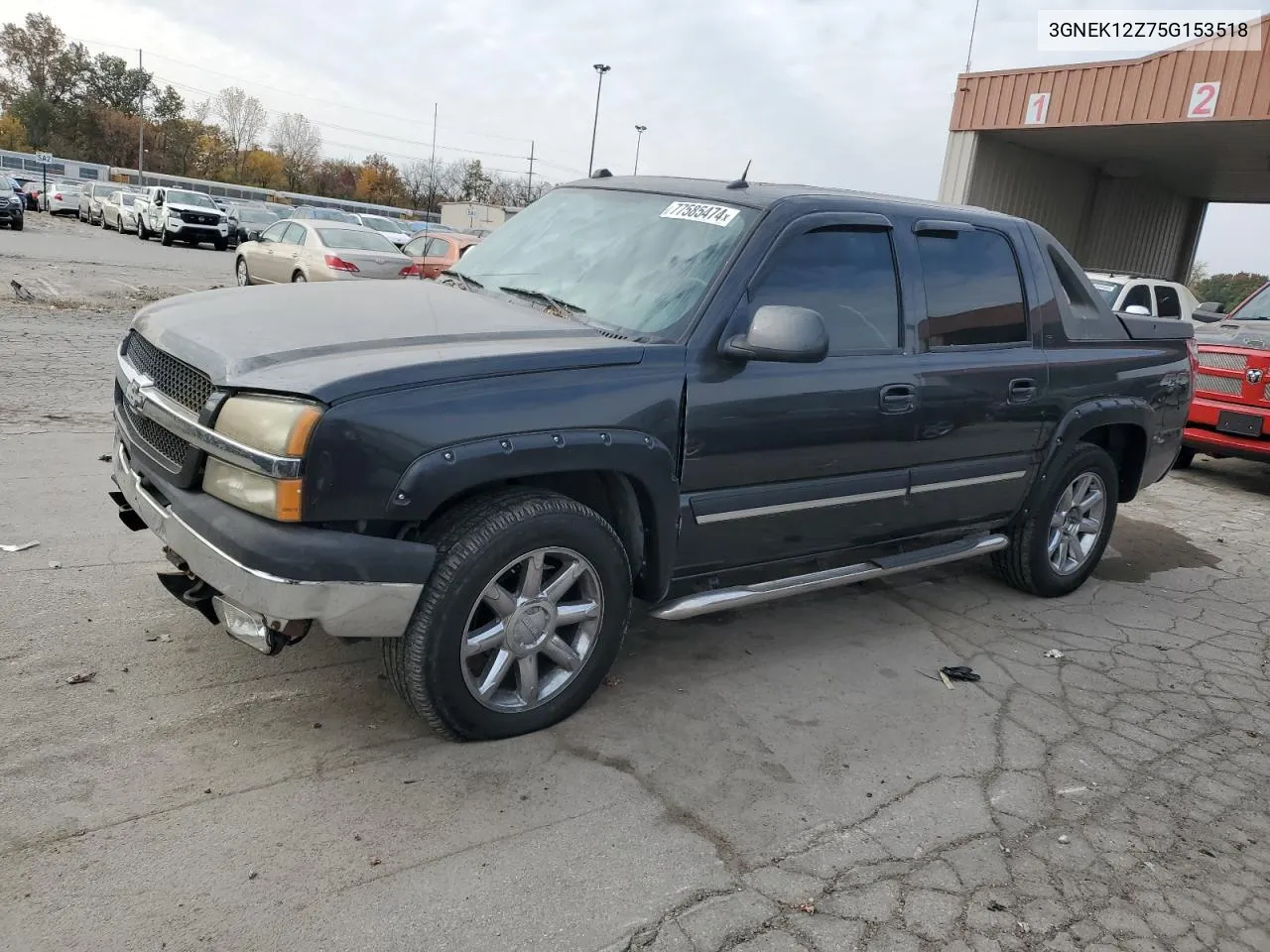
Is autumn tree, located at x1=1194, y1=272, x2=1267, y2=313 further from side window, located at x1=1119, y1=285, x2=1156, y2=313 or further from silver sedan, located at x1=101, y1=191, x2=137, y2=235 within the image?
silver sedan, located at x1=101, y1=191, x2=137, y2=235

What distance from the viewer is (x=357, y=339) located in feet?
10.1

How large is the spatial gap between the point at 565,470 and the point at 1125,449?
12.9 ft

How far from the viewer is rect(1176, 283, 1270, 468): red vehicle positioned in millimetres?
8117

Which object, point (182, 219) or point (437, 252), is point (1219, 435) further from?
point (182, 219)

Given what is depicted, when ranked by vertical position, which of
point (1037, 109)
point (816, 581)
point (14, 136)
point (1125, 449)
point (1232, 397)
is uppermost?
point (14, 136)

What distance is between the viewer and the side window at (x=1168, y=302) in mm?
11609

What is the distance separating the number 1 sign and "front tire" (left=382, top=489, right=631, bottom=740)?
664 inches

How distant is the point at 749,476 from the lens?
356 centimetres

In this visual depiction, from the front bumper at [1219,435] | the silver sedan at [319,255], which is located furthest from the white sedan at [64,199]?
the front bumper at [1219,435]

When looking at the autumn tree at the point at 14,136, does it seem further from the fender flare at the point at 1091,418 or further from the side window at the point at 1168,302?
the fender flare at the point at 1091,418

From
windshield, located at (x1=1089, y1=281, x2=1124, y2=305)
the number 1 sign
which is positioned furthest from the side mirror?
the number 1 sign

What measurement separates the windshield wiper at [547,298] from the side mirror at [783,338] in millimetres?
664

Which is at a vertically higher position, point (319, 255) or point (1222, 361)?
point (1222, 361)

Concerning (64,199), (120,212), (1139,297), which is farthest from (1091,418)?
(64,199)
